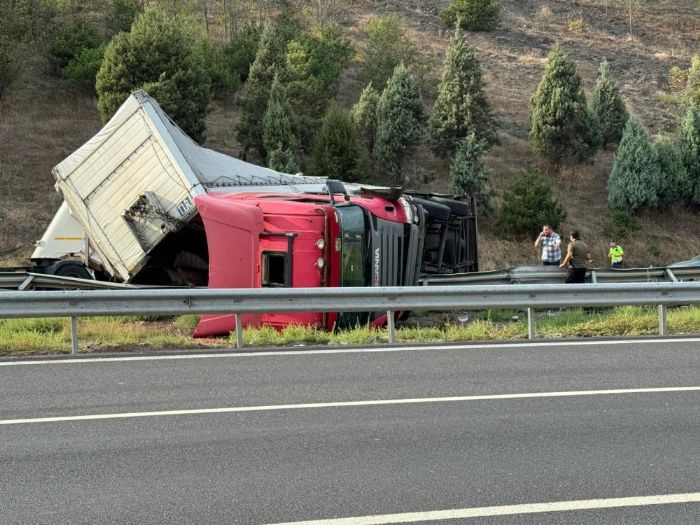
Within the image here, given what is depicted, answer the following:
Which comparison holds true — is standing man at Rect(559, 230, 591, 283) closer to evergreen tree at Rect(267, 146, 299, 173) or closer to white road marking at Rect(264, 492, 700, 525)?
white road marking at Rect(264, 492, 700, 525)

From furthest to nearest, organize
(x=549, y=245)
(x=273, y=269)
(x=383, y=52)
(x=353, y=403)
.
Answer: (x=383, y=52), (x=549, y=245), (x=273, y=269), (x=353, y=403)

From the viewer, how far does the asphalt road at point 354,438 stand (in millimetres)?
4836

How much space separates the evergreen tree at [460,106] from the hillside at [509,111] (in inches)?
57.6

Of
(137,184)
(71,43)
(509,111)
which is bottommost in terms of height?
(137,184)

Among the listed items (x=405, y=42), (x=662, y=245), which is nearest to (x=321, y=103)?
(x=405, y=42)

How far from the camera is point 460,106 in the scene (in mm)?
29266

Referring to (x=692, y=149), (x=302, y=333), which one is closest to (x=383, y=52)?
(x=692, y=149)

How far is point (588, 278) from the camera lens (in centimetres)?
1491

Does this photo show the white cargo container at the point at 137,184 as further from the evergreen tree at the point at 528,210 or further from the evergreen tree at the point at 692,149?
the evergreen tree at the point at 692,149

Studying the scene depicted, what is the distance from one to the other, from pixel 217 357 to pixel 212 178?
6600 millimetres

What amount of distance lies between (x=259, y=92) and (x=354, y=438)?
24.3 metres

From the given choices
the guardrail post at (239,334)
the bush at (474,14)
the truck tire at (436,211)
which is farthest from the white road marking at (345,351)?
the bush at (474,14)

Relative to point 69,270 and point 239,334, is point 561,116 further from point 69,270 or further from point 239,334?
point 239,334

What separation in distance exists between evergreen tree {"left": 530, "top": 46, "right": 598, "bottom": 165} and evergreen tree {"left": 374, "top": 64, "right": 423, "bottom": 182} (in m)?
4.69
